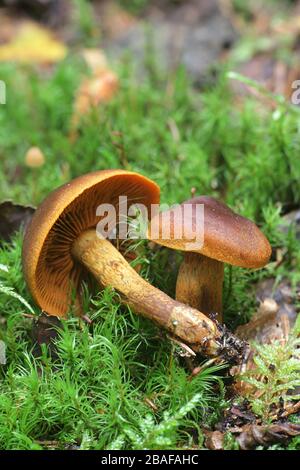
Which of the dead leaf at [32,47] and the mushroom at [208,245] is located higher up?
the dead leaf at [32,47]

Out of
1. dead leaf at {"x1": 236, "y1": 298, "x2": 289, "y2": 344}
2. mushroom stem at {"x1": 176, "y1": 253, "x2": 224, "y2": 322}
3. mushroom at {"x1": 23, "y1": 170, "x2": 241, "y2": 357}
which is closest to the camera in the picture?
mushroom at {"x1": 23, "y1": 170, "x2": 241, "y2": 357}

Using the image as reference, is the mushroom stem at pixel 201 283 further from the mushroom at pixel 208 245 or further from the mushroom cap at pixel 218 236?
the mushroom cap at pixel 218 236

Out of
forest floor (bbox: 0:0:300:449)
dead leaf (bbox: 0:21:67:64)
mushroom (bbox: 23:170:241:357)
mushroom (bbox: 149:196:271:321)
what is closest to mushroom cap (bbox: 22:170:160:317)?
mushroom (bbox: 23:170:241:357)

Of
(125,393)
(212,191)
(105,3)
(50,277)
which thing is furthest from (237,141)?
(105,3)

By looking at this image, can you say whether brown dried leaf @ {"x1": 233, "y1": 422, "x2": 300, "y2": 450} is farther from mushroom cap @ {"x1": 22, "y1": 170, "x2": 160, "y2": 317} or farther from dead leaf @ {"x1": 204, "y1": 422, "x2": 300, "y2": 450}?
mushroom cap @ {"x1": 22, "y1": 170, "x2": 160, "y2": 317}

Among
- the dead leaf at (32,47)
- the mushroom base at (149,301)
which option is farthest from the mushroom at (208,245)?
the dead leaf at (32,47)

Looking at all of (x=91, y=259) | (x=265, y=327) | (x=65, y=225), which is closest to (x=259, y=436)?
(x=265, y=327)
